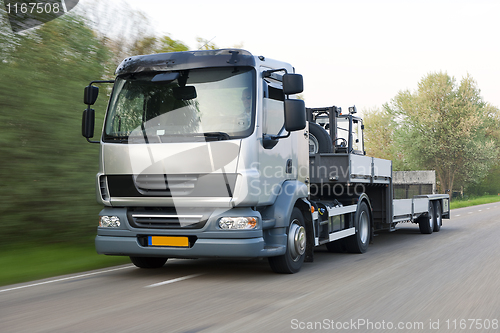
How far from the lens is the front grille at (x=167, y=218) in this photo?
7168 mm

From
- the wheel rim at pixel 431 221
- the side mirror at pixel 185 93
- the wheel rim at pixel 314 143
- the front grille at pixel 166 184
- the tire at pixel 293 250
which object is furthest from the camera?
the wheel rim at pixel 431 221

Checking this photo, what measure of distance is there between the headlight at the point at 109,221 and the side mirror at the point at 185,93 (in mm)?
1873

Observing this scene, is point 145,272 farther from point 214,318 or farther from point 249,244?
point 214,318

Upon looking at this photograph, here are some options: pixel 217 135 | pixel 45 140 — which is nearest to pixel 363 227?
pixel 217 135

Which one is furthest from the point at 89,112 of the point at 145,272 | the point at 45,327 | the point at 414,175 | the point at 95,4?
the point at 414,175

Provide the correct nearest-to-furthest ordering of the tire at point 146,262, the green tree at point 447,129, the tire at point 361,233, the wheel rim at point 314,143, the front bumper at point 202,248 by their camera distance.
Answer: the front bumper at point 202,248 < the tire at point 146,262 < the wheel rim at point 314,143 < the tire at point 361,233 < the green tree at point 447,129

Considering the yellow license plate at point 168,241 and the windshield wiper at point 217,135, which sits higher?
the windshield wiper at point 217,135

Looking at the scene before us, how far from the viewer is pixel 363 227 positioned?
36.3 ft

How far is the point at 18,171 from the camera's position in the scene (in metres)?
9.66

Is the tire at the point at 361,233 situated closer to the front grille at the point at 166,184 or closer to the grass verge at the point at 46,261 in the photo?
the grass verge at the point at 46,261

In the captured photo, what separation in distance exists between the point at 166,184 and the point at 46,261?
3.09 m

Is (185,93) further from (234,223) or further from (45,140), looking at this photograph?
(45,140)

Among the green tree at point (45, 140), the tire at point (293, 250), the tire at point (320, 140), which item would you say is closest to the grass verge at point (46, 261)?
the green tree at point (45, 140)

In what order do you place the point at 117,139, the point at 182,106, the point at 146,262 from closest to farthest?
the point at 182,106
the point at 117,139
the point at 146,262
